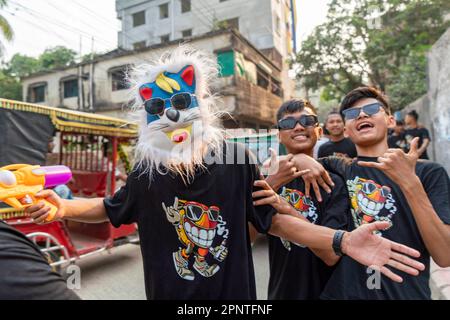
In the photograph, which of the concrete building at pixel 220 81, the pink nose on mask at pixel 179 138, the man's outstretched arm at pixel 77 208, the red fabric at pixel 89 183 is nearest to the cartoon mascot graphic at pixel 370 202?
the pink nose on mask at pixel 179 138

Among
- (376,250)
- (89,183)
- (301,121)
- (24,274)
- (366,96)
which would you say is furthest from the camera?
(89,183)

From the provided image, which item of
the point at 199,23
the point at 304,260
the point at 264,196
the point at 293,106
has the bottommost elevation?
the point at 304,260

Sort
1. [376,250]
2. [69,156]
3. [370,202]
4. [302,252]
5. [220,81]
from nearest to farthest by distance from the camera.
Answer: [376,250]
[370,202]
[302,252]
[69,156]
[220,81]

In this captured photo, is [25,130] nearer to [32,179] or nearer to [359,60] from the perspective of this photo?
[32,179]

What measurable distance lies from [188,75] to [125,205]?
0.70m

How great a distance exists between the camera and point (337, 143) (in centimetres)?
364

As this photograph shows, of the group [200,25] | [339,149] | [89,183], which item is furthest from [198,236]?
[200,25]

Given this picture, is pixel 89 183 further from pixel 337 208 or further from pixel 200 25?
pixel 200 25

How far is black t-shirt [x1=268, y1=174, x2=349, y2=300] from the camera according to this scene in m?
1.63

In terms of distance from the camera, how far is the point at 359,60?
13.4 meters

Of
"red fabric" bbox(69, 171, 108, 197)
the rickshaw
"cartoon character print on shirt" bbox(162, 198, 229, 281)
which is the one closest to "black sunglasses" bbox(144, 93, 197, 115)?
"cartoon character print on shirt" bbox(162, 198, 229, 281)

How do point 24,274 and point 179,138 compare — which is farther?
point 179,138
